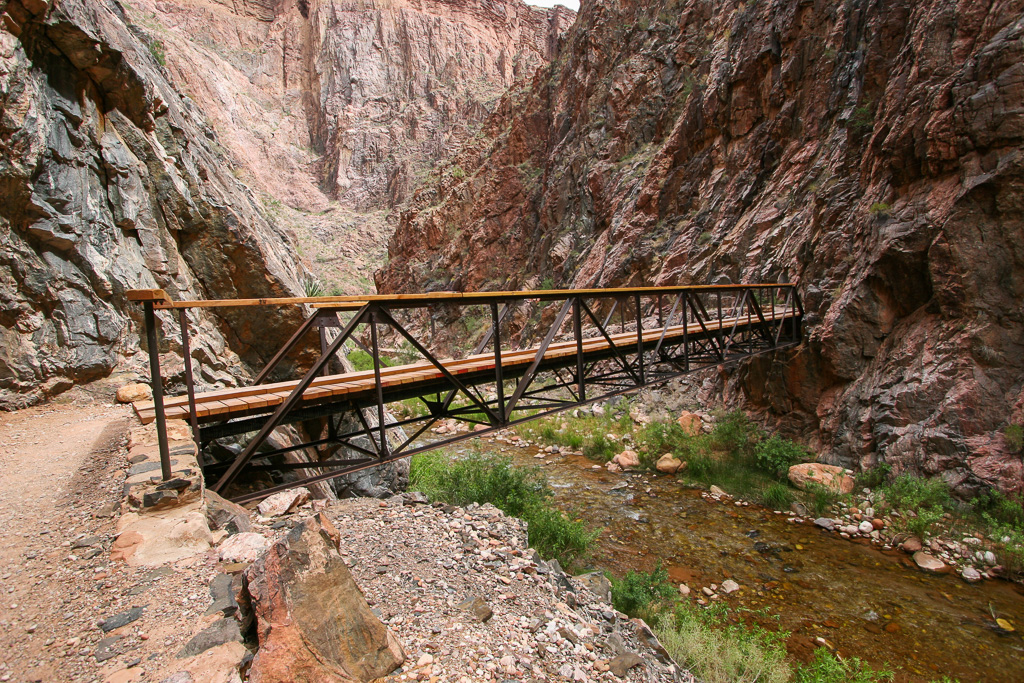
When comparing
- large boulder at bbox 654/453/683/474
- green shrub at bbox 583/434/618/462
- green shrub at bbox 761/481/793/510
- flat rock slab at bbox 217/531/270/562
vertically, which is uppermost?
flat rock slab at bbox 217/531/270/562

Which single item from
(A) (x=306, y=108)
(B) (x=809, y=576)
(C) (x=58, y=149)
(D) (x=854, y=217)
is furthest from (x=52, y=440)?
(A) (x=306, y=108)

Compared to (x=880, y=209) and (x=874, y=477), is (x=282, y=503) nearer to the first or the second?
(x=874, y=477)

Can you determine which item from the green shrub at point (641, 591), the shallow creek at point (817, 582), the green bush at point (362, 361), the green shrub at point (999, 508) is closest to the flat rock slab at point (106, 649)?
the green shrub at point (641, 591)

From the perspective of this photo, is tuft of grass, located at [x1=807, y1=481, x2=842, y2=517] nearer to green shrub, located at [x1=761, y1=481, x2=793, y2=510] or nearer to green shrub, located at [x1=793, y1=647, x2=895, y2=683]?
green shrub, located at [x1=761, y1=481, x2=793, y2=510]

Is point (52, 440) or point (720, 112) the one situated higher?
point (720, 112)

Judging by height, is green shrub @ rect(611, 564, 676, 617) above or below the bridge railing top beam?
below

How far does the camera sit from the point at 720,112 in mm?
18328

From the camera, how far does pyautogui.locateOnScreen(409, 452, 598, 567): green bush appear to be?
761 cm

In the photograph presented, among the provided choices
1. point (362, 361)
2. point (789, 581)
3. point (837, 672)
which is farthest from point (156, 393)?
point (362, 361)

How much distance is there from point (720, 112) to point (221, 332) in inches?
739

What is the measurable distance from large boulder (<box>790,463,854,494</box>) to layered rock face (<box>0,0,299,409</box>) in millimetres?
11704

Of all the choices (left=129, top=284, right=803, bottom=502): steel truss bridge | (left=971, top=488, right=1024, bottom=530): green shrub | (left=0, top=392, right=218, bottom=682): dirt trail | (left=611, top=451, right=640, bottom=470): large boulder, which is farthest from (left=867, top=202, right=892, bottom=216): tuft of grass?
(left=0, top=392, right=218, bottom=682): dirt trail

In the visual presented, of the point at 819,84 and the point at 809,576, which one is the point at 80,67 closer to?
the point at 809,576

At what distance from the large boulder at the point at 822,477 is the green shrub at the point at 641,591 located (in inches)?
192
